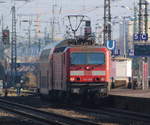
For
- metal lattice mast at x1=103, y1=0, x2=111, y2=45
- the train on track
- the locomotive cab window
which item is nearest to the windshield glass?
the train on track

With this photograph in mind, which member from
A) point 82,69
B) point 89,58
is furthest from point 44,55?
point 82,69

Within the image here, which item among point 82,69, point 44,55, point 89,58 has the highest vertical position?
point 44,55

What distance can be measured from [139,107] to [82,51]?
4946 millimetres

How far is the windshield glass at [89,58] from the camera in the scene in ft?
101

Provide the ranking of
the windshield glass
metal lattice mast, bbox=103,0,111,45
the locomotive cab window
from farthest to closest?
metal lattice mast, bbox=103,0,111,45, the locomotive cab window, the windshield glass

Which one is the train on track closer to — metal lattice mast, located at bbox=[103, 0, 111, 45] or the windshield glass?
the windshield glass

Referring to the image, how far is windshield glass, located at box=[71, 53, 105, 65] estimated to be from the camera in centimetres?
3080

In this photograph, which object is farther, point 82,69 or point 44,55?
point 44,55

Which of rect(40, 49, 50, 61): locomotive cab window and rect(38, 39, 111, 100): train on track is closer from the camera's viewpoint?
rect(38, 39, 111, 100): train on track

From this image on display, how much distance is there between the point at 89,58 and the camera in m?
31.2

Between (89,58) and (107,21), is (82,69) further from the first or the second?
(107,21)

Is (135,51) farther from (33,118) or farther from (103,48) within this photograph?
(33,118)

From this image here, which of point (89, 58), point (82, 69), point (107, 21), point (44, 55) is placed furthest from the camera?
point (107, 21)

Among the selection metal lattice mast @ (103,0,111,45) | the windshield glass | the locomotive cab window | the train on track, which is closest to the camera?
the train on track
